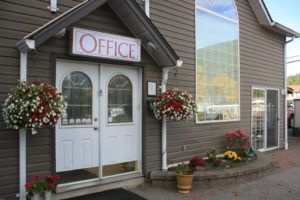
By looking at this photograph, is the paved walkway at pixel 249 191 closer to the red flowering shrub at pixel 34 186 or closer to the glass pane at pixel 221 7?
the red flowering shrub at pixel 34 186

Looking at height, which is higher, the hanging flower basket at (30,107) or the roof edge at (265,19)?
the roof edge at (265,19)

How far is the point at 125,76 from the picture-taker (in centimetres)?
589

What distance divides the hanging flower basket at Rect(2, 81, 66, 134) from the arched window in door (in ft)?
5.07

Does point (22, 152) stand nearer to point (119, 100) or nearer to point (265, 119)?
point (119, 100)

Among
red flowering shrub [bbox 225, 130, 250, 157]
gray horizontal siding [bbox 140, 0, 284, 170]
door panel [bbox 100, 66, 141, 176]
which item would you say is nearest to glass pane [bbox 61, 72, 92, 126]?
door panel [bbox 100, 66, 141, 176]

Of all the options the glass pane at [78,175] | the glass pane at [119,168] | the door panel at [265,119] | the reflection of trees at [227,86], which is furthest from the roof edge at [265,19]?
the glass pane at [78,175]

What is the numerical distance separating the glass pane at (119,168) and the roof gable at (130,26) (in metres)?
2.12

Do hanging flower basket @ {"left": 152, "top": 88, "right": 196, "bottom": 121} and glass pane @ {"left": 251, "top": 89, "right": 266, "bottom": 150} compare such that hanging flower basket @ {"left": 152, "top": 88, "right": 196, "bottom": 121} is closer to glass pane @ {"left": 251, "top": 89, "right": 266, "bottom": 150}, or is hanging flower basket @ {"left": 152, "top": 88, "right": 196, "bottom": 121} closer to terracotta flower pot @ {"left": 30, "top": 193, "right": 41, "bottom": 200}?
terracotta flower pot @ {"left": 30, "top": 193, "right": 41, "bottom": 200}

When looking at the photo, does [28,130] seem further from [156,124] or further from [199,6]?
[199,6]

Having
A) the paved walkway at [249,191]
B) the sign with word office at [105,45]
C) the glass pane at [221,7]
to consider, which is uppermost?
the glass pane at [221,7]

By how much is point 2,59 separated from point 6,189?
1872 mm

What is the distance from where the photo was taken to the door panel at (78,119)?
500 centimetres

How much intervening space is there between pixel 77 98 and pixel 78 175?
4.38 ft

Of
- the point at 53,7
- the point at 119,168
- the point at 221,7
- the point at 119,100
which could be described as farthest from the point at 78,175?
the point at 221,7
